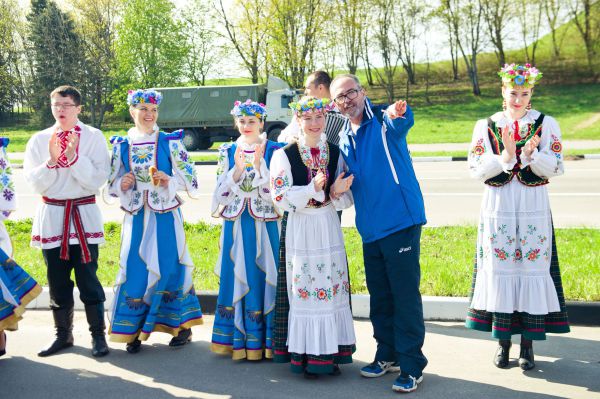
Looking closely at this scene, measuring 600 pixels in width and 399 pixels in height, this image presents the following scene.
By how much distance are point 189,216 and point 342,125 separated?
6.63 metres

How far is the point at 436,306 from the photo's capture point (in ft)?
19.0

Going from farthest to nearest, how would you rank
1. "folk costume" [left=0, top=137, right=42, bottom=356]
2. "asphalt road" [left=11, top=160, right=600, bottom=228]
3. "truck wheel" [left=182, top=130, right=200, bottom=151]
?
"truck wheel" [left=182, top=130, right=200, bottom=151], "asphalt road" [left=11, top=160, right=600, bottom=228], "folk costume" [left=0, top=137, right=42, bottom=356]

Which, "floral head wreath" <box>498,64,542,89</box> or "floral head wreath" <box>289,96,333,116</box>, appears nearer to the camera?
"floral head wreath" <box>289,96,333,116</box>

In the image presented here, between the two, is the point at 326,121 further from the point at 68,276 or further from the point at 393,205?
the point at 68,276

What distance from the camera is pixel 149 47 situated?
43375 mm

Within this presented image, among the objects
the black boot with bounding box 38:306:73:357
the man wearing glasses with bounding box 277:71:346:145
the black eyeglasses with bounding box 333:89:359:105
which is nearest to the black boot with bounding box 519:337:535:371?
the man wearing glasses with bounding box 277:71:346:145

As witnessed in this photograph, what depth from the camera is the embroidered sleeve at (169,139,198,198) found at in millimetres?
5266

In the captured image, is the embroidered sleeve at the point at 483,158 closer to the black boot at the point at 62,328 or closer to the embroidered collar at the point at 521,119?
the embroidered collar at the point at 521,119

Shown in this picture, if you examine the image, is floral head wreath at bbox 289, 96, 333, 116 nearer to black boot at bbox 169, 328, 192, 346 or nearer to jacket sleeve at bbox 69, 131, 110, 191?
jacket sleeve at bbox 69, 131, 110, 191

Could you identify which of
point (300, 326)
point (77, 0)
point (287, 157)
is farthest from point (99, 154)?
point (77, 0)

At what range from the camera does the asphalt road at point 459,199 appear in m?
10.0

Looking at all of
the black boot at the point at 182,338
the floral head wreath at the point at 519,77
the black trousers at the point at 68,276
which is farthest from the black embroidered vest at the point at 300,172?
the black trousers at the point at 68,276

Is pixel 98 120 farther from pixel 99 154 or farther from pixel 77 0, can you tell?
pixel 99 154

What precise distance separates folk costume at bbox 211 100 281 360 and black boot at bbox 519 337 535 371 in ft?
5.81
